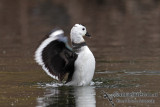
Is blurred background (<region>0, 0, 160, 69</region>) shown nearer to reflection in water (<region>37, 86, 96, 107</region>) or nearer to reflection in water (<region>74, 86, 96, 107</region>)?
reflection in water (<region>37, 86, 96, 107</region>)

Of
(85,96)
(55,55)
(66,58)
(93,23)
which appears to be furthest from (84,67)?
(93,23)

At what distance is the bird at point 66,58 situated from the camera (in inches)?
435

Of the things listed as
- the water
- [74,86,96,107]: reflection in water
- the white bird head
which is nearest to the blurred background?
the water

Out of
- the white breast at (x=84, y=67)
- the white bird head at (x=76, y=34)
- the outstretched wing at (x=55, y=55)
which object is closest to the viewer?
the outstretched wing at (x=55, y=55)

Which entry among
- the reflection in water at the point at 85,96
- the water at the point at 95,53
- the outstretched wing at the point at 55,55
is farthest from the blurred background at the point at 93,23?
the reflection in water at the point at 85,96

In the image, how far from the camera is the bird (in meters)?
11.0

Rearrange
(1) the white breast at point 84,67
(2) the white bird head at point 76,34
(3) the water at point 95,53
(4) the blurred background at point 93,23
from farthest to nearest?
1. (4) the blurred background at point 93,23
2. (2) the white bird head at point 76,34
3. (1) the white breast at point 84,67
4. (3) the water at point 95,53

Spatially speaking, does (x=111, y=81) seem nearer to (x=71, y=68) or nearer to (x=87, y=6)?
(x=71, y=68)

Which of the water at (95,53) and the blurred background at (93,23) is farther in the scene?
the blurred background at (93,23)

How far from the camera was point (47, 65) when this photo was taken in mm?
11273

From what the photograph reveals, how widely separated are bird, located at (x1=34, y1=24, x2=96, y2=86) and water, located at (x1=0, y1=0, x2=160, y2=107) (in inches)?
9.8

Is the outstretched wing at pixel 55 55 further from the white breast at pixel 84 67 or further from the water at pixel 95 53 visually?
the water at pixel 95 53

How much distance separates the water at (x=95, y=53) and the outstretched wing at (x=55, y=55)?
32 centimetres

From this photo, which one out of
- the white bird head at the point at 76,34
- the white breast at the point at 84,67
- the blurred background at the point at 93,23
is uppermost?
the blurred background at the point at 93,23
